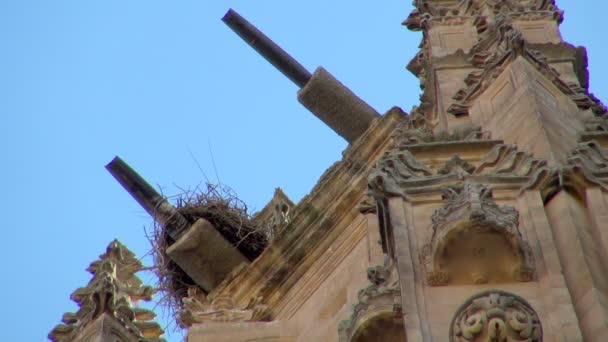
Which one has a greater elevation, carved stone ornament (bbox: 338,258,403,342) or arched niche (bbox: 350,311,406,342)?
carved stone ornament (bbox: 338,258,403,342)

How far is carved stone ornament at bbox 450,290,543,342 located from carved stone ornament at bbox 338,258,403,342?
65 centimetres

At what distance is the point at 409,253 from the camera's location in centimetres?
976

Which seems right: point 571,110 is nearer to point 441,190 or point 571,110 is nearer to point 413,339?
point 441,190

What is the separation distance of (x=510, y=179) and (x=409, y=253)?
0.87m

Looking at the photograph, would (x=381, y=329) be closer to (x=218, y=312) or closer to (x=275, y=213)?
(x=218, y=312)

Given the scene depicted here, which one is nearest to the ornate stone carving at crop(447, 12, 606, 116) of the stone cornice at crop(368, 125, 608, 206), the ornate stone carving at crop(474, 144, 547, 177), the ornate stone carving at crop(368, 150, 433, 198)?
the stone cornice at crop(368, 125, 608, 206)

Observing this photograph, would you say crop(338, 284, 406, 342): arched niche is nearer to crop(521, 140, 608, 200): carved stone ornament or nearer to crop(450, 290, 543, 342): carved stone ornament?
crop(450, 290, 543, 342): carved stone ornament

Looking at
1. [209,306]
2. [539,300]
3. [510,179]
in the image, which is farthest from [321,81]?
[539,300]

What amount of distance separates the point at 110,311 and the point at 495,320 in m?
5.34

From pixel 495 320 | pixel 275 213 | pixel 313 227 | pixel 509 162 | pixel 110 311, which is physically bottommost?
pixel 495 320

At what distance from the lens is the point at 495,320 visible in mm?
9133

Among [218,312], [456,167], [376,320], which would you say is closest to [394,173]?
[456,167]

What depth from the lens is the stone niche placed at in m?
9.56

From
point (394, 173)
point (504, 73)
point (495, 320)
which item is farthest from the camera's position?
point (504, 73)
